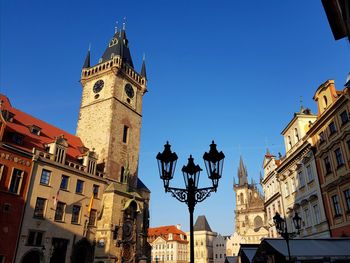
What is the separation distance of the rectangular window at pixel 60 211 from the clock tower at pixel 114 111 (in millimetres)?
7268

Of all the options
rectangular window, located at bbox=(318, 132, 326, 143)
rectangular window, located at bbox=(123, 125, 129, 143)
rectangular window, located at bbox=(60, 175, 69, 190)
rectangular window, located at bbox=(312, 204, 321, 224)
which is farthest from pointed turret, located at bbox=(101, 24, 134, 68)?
A: rectangular window, located at bbox=(312, 204, 321, 224)

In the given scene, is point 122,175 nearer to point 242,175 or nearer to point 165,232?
point 165,232

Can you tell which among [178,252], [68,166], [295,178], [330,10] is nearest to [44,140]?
[68,166]

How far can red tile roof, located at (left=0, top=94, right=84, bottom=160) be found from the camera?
29331mm

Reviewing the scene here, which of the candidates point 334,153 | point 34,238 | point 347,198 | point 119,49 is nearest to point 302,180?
point 334,153

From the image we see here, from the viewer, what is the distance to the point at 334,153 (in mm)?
22797

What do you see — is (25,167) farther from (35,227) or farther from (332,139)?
(332,139)

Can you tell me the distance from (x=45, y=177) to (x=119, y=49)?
23.2m

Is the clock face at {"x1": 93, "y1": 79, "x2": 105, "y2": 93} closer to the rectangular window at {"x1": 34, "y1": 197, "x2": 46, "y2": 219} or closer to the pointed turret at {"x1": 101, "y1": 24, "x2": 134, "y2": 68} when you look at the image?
the pointed turret at {"x1": 101, "y1": 24, "x2": 134, "y2": 68}

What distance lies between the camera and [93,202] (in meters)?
32.7

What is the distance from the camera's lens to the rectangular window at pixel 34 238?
26.1m

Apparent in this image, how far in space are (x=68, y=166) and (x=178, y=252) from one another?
66.2 metres

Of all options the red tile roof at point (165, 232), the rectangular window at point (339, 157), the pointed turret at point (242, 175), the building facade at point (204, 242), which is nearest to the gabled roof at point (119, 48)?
the rectangular window at point (339, 157)

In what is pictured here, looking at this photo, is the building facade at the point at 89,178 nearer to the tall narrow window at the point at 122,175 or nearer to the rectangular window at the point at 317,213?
the tall narrow window at the point at 122,175
